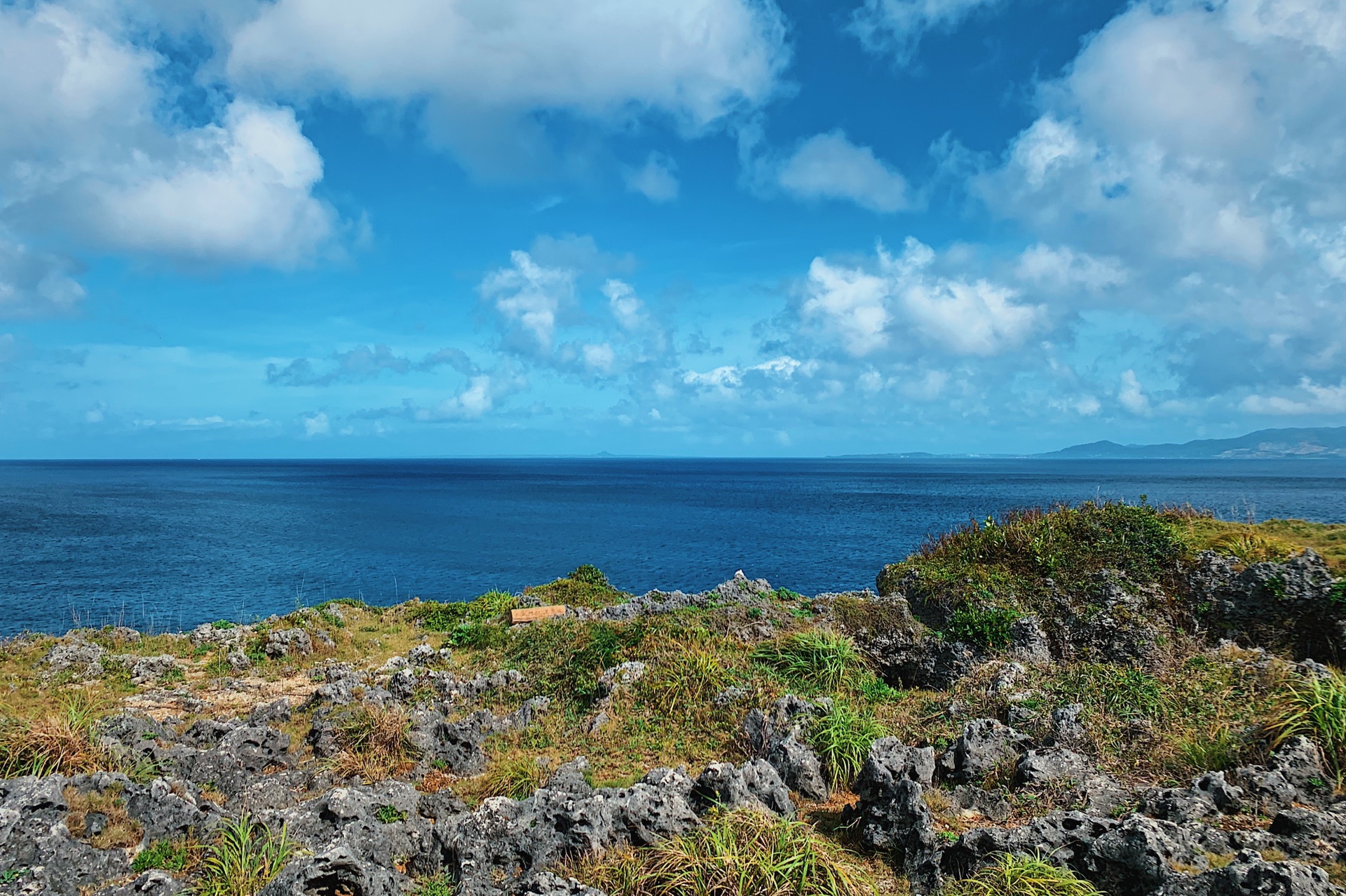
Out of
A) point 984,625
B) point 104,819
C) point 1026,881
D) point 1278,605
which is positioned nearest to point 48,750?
point 104,819

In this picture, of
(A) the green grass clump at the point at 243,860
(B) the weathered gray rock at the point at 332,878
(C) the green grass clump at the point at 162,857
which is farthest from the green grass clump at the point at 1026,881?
(C) the green grass clump at the point at 162,857

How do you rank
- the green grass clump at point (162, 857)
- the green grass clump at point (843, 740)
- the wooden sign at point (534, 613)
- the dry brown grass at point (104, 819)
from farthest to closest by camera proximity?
1. the wooden sign at point (534, 613)
2. the green grass clump at point (843, 740)
3. the dry brown grass at point (104, 819)
4. the green grass clump at point (162, 857)

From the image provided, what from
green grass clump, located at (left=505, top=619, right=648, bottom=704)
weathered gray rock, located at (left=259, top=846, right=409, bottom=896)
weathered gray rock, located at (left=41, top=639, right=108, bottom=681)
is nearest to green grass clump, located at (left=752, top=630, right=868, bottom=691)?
green grass clump, located at (left=505, top=619, right=648, bottom=704)

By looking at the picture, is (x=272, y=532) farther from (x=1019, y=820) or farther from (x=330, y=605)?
(x=1019, y=820)

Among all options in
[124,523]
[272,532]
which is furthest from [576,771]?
[124,523]

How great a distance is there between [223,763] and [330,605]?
1813cm

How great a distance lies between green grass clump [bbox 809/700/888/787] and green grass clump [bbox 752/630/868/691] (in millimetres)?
2651

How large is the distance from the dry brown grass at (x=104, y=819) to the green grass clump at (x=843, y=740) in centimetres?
977

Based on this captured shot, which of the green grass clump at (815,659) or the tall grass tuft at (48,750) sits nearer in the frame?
the tall grass tuft at (48,750)

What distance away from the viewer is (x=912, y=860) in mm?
9062

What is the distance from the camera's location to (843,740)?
12383mm

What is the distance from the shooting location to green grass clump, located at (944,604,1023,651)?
685 inches

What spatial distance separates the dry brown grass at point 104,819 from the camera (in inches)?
360

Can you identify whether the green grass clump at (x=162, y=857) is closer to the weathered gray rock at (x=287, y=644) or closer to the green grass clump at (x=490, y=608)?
the weathered gray rock at (x=287, y=644)
